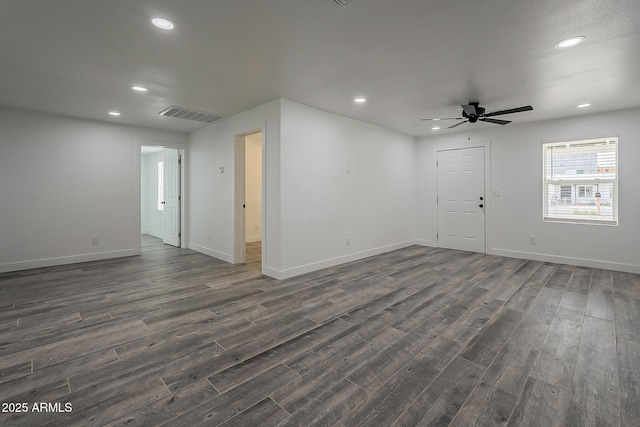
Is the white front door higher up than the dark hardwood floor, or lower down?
higher up

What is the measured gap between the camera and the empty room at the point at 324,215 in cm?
192

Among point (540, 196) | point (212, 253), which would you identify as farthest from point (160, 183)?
point (540, 196)

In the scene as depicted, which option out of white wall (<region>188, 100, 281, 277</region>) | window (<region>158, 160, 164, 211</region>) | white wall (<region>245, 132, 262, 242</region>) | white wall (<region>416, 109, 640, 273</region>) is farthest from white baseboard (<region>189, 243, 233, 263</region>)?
white wall (<region>416, 109, 640, 273</region>)

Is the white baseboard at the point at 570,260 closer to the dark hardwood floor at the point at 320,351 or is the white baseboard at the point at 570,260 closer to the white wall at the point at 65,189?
the dark hardwood floor at the point at 320,351

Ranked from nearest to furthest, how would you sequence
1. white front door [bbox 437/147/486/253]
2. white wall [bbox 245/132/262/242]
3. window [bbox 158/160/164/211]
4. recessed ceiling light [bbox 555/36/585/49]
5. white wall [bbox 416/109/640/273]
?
1. recessed ceiling light [bbox 555/36/585/49]
2. white wall [bbox 416/109/640/273]
3. white front door [bbox 437/147/486/253]
4. white wall [bbox 245/132/262/242]
5. window [bbox 158/160/164/211]

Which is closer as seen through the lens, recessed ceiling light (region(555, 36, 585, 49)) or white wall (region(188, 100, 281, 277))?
recessed ceiling light (region(555, 36, 585, 49))

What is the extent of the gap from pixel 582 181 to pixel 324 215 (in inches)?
175

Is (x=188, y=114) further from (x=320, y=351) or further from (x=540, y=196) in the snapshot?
(x=540, y=196)

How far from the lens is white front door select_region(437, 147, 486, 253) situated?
6109 mm

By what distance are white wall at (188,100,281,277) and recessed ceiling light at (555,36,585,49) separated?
123 inches

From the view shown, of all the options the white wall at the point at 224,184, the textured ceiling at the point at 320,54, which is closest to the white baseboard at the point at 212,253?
the white wall at the point at 224,184

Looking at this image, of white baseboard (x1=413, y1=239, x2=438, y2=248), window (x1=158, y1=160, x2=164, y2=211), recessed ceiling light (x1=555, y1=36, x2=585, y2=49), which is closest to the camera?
recessed ceiling light (x1=555, y1=36, x2=585, y2=49)

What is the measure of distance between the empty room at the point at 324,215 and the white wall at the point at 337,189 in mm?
43

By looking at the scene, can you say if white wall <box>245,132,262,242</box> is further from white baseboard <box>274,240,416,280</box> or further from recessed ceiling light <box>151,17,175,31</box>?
recessed ceiling light <box>151,17,175,31</box>
